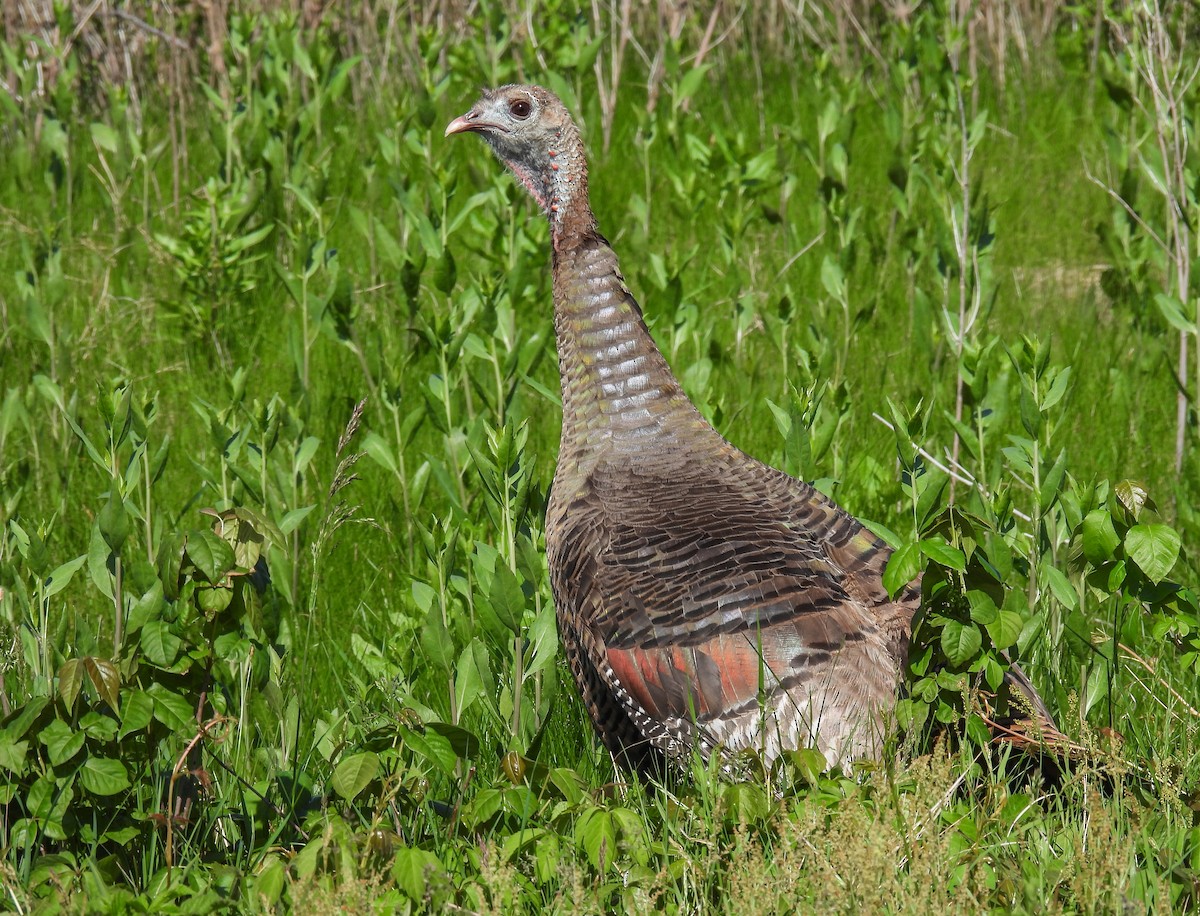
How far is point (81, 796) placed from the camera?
3.10m

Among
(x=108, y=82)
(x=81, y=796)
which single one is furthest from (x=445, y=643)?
(x=108, y=82)

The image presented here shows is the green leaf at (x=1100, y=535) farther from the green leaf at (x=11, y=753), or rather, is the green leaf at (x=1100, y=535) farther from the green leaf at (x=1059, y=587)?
the green leaf at (x=11, y=753)

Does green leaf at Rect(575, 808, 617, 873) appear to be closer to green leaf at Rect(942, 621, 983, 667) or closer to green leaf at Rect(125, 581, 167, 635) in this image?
green leaf at Rect(942, 621, 983, 667)

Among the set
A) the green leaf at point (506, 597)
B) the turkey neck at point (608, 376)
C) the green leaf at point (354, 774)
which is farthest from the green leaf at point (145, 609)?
the turkey neck at point (608, 376)

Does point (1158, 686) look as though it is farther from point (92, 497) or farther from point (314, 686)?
point (92, 497)

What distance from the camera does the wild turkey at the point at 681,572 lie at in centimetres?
341

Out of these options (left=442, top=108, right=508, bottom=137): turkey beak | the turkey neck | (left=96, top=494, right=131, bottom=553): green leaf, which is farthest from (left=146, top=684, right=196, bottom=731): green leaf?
(left=442, top=108, right=508, bottom=137): turkey beak

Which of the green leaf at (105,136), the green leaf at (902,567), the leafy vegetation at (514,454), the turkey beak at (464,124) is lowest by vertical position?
the leafy vegetation at (514,454)

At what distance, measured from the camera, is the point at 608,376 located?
4215 millimetres

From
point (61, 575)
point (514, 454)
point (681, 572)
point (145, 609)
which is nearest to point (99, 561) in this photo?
point (61, 575)

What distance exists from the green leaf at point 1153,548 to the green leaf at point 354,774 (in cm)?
171

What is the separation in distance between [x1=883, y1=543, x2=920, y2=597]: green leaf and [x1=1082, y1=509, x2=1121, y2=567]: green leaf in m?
0.53

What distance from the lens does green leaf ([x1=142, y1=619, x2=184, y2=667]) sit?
3070 mm

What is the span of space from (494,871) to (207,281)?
450 centimetres
